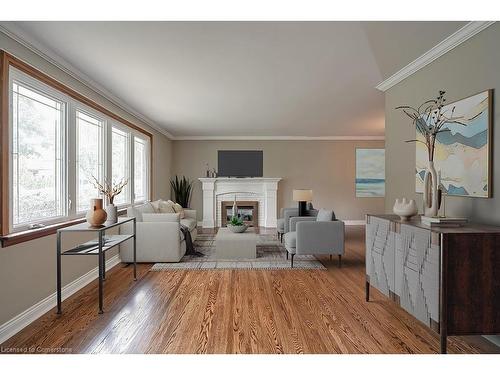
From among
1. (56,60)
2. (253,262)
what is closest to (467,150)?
(253,262)

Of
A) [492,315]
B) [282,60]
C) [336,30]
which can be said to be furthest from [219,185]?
[492,315]

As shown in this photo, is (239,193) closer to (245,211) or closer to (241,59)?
(245,211)

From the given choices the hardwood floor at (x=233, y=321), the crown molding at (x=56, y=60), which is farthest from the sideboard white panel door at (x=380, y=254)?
the crown molding at (x=56, y=60)

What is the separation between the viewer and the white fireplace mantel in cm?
874

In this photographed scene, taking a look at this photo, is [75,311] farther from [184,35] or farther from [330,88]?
[330,88]

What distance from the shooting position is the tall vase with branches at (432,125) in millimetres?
2633

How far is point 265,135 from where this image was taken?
8672mm

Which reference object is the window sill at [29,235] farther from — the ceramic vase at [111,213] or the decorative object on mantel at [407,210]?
the decorative object on mantel at [407,210]

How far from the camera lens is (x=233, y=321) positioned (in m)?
2.78

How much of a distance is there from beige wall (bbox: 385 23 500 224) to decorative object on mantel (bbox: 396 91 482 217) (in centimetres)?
11

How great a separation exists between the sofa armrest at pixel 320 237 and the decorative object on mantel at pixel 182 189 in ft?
15.8

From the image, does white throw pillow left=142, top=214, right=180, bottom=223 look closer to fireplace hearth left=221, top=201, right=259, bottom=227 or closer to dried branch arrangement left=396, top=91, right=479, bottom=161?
dried branch arrangement left=396, top=91, right=479, bottom=161

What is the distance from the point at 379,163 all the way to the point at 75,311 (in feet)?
26.8

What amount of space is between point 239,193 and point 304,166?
77.4 inches
